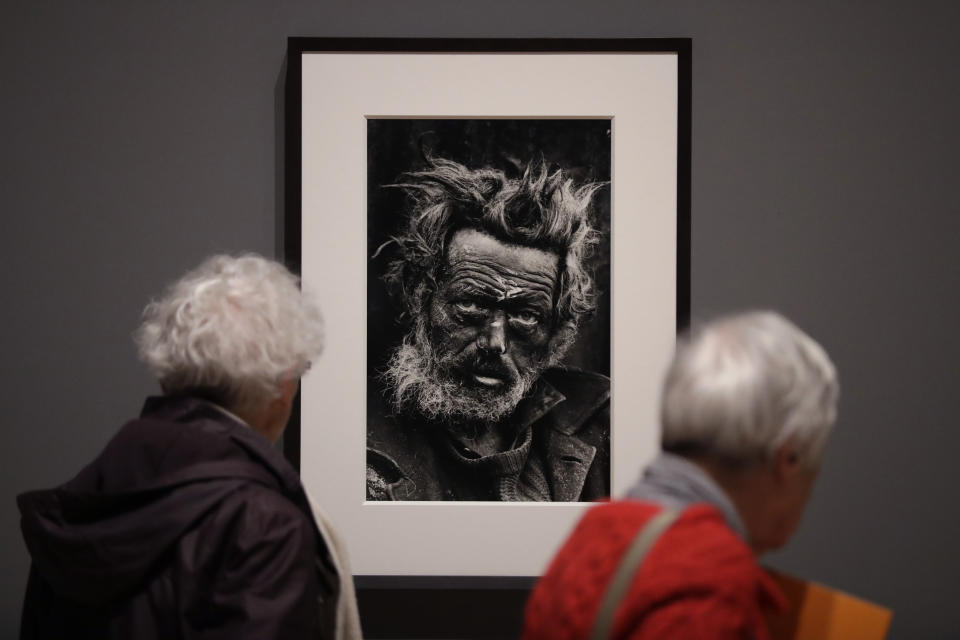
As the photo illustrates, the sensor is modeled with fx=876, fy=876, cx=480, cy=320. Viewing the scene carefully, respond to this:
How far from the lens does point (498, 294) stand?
74.4 inches

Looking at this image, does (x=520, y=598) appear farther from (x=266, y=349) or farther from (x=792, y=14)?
(x=792, y=14)

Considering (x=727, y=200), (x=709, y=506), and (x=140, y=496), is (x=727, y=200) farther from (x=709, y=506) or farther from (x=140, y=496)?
(x=140, y=496)

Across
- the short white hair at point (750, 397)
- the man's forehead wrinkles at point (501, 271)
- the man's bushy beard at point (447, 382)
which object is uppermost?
the man's forehead wrinkles at point (501, 271)

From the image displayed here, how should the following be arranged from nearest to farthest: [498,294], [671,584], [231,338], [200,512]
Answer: [671,584]
[200,512]
[231,338]
[498,294]

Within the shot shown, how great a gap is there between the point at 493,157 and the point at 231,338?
0.85 meters

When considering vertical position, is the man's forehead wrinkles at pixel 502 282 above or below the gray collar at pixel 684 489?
above

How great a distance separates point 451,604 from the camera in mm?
1942

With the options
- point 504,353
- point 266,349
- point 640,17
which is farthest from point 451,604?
point 640,17

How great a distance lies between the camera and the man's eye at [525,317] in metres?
1.89

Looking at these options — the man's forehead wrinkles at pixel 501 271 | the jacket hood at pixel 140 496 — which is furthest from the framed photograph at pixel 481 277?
the jacket hood at pixel 140 496

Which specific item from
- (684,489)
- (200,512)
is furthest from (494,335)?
A: (684,489)

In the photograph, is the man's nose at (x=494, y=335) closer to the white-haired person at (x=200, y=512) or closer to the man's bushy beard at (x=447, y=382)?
the man's bushy beard at (x=447, y=382)

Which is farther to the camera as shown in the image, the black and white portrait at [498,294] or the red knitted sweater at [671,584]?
the black and white portrait at [498,294]

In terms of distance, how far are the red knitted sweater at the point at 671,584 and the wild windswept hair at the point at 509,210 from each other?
107 centimetres
